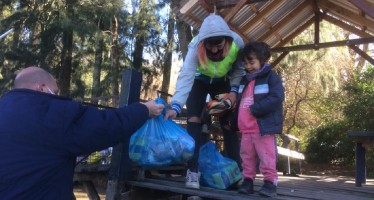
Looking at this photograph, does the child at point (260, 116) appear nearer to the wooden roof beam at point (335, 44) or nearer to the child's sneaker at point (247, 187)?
the child's sneaker at point (247, 187)

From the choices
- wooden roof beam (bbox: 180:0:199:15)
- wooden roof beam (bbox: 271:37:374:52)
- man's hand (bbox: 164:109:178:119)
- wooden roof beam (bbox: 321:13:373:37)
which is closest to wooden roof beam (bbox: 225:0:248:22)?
wooden roof beam (bbox: 180:0:199:15)

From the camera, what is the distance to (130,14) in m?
18.2

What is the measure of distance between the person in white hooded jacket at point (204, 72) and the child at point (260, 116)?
6.4 inches

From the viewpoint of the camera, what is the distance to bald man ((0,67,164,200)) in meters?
2.72

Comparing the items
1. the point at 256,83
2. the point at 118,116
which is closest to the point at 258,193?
the point at 256,83

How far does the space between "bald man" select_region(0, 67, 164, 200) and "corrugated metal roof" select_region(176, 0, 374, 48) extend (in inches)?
167

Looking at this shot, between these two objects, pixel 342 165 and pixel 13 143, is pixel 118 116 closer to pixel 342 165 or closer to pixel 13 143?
pixel 13 143

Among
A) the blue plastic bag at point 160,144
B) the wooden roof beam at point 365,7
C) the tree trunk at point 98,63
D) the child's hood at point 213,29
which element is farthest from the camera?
the tree trunk at point 98,63

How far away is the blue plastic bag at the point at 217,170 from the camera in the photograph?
443 cm

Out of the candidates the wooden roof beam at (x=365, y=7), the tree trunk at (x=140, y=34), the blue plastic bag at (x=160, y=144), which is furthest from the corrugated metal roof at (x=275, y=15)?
the tree trunk at (x=140, y=34)

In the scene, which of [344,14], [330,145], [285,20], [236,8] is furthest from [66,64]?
[236,8]

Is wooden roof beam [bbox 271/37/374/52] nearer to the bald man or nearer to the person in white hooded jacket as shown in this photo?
the person in white hooded jacket

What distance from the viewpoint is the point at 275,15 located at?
928 centimetres

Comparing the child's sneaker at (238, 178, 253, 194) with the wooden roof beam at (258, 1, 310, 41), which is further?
the wooden roof beam at (258, 1, 310, 41)
